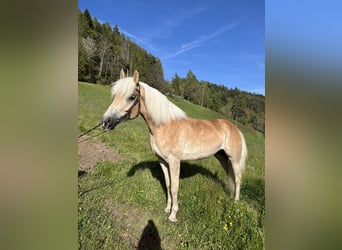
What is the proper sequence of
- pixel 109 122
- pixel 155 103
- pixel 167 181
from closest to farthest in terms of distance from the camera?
pixel 109 122 → pixel 155 103 → pixel 167 181

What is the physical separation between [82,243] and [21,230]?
42 centimetres

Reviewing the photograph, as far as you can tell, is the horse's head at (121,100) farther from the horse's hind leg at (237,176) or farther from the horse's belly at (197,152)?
the horse's hind leg at (237,176)

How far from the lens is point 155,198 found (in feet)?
5.00

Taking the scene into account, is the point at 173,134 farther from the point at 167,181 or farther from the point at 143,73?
the point at 143,73

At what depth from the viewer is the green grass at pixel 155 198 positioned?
1373 millimetres

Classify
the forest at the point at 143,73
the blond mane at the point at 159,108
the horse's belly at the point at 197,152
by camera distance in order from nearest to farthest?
the forest at the point at 143,73 → the blond mane at the point at 159,108 → the horse's belly at the point at 197,152

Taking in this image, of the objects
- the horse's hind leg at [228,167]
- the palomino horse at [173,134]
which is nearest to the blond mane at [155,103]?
the palomino horse at [173,134]

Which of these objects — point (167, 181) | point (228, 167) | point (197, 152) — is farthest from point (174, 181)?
point (228, 167)

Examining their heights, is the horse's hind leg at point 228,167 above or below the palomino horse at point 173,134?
below

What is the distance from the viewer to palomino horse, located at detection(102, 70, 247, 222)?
135 cm

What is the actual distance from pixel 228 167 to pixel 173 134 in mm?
430

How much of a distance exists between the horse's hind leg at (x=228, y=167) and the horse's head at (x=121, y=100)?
666 millimetres

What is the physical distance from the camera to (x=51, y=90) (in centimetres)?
100

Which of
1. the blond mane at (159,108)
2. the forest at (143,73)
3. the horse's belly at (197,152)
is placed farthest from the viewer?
the horse's belly at (197,152)
